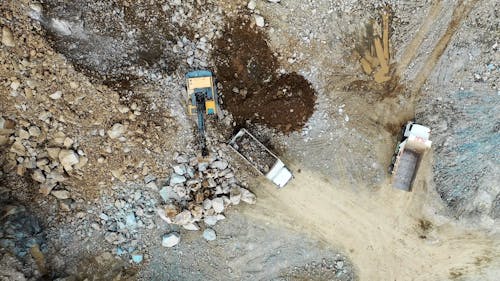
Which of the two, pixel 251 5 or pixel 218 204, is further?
pixel 218 204

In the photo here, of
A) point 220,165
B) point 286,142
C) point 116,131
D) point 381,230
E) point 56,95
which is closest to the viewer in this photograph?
point 56,95

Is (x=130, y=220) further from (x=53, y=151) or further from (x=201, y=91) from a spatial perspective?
(x=201, y=91)

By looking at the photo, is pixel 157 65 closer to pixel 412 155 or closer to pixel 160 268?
pixel 160 268

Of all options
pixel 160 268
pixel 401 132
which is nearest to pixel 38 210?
pixel 160 268

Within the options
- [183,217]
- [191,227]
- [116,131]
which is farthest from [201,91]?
[191,227]

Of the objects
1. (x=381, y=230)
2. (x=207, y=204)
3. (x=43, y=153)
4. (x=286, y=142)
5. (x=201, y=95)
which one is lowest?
(x=381, y=230)

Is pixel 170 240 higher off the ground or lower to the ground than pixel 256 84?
lower
